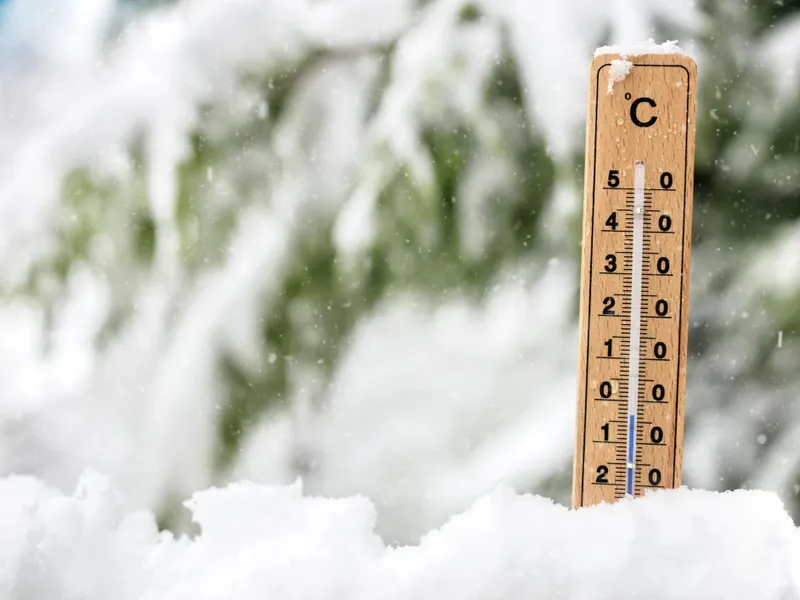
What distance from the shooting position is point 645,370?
546mm

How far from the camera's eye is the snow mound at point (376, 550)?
523mm

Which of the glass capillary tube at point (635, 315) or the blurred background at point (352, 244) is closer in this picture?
the glass capillary tube at point (635, 315)

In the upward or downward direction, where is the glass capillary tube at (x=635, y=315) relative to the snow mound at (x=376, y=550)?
upward

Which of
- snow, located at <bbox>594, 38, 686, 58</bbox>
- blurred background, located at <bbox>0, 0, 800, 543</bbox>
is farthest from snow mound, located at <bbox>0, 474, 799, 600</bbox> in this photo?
snow, located at <bbox>594, 38, 686, 58</bbox>

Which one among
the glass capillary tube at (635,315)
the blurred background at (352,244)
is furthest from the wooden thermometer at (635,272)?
the blurred background at (352,244)

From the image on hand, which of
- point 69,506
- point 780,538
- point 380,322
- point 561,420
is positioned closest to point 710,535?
point 780,538

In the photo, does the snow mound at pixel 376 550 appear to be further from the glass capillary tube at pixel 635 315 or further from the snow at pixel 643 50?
the snow at pixel 643 50

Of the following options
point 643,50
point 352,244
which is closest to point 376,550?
point 352,244

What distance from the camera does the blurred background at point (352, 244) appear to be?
650mm

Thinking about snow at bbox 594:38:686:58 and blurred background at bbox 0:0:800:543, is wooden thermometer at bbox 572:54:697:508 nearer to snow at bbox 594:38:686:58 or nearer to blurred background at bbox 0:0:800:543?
snow at bbox 594:38:686:58

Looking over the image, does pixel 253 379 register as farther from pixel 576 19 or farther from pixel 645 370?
pixel 576 19

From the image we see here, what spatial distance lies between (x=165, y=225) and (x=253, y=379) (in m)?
0.18

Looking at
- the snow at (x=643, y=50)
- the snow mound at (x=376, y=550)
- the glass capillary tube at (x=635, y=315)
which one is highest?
the snow at (x=643, y=50)

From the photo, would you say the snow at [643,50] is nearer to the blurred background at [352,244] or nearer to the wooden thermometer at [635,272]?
the wooden thermometer at [635,272]
